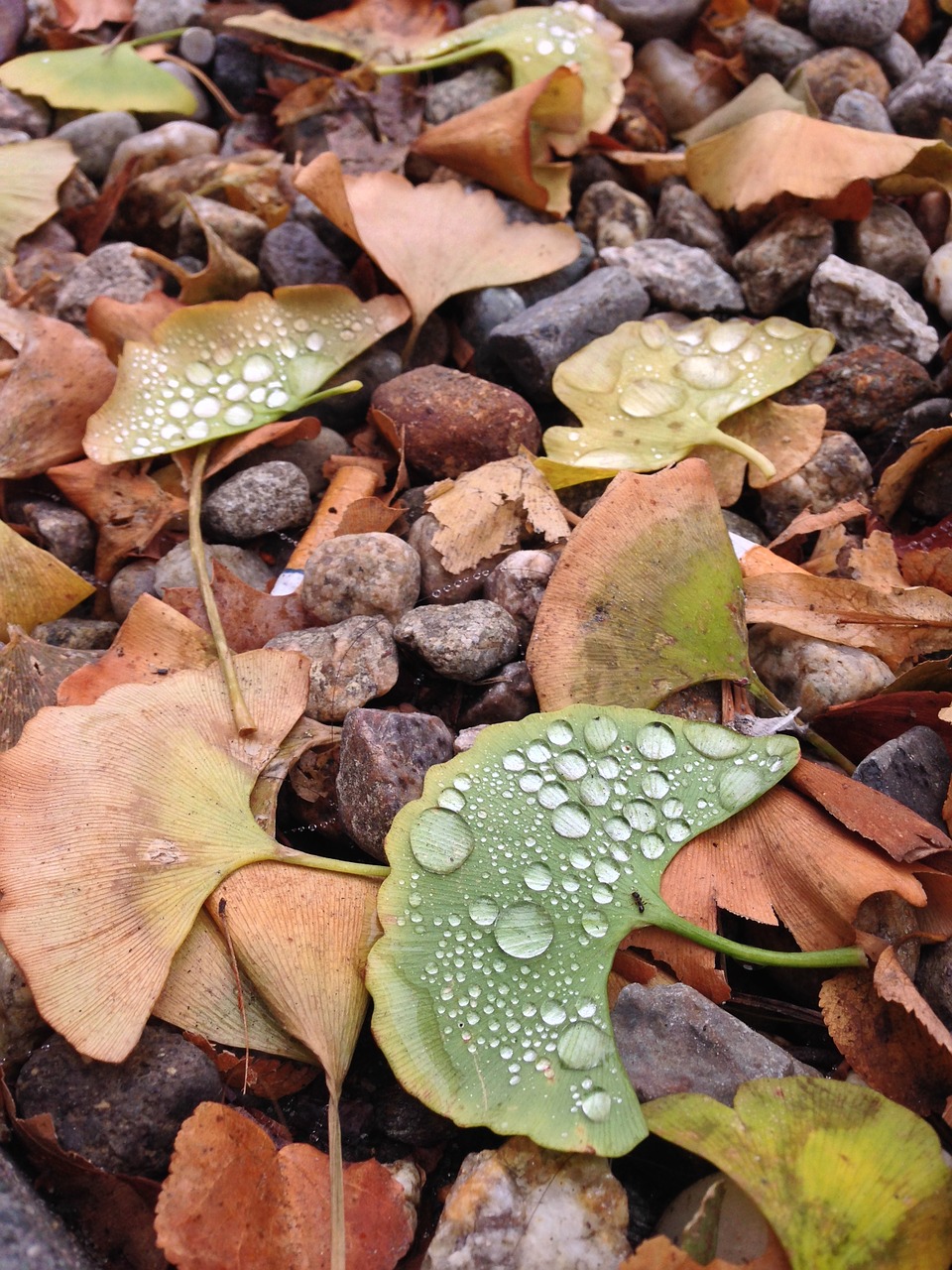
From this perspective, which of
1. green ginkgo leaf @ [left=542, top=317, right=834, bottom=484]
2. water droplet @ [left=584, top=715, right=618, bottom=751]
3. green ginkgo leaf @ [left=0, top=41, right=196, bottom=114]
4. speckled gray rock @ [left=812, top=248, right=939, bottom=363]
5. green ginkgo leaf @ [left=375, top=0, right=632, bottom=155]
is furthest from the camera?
green ginkgo leaf @ [left=0, top=41, right=196, bottom=114]

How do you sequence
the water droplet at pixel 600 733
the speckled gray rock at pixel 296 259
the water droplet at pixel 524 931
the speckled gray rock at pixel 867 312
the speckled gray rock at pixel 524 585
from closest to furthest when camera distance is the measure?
the water droplet at pixel 524 931 → the water droplet at pixel 600 733 → the speckled gray rock at pixel 524 585 → the speckled gray rock at pixel 867 312 → the speckled gray rock at pixel 296 259

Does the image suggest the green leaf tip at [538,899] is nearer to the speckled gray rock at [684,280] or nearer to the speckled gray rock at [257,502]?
the speckled gray rock at [257,502]

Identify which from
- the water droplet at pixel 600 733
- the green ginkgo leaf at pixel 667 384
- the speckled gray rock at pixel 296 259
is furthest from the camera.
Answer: the speckled gray rock at pixel 296 259

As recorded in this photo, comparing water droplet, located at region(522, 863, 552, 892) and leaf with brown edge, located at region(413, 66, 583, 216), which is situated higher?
leaf with brown edge, located at region(413, 66, 583, 216)

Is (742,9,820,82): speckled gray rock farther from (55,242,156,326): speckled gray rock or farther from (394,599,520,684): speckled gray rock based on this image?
(394,599,520,684): speckled gray rock

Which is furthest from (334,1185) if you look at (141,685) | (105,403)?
(105,403)

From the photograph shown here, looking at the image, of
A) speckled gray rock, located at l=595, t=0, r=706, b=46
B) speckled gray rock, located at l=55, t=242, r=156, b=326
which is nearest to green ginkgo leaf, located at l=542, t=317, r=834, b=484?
speckled gray rock, located at l=55, t=242, r=156, b=326

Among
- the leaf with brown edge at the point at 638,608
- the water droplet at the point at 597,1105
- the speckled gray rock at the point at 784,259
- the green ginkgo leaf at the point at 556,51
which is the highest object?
the green ginkgo leaf at the point at 556,51

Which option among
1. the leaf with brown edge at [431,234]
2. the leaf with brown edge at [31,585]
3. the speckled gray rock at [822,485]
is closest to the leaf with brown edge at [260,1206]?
the leaf with brown edge at [31,585]
